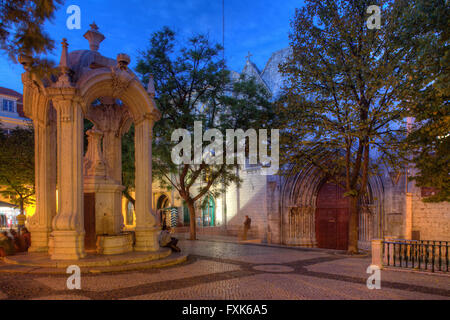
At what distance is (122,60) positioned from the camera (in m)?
11.6

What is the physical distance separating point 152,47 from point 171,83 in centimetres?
215

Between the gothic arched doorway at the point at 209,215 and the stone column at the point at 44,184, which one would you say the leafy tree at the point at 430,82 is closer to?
the stone column at the point at 44,184

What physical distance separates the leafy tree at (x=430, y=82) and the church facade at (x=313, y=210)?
2861mm

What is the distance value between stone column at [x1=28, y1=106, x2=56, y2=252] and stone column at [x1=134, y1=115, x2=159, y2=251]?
3.03 meters

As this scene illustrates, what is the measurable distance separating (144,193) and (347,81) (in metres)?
8.46

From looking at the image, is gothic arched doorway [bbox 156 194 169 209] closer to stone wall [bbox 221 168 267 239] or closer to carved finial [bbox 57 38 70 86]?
stone wall [bbox 221 168 267 239]

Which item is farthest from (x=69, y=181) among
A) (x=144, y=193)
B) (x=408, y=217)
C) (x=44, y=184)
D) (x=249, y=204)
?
(x=249, y=204)

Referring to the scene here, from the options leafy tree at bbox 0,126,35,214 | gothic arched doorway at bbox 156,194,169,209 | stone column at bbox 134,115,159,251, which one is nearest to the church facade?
gothic arched doorway at bbox 156,194,169,209

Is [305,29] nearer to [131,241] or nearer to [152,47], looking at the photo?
[152,47]

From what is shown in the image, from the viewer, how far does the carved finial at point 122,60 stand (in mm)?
11474

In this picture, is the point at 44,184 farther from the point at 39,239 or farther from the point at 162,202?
the point at 162,202

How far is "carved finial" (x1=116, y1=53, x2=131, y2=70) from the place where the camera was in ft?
37.6

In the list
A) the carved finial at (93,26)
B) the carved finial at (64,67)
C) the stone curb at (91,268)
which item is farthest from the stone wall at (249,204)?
the carved finial at (64,67)
